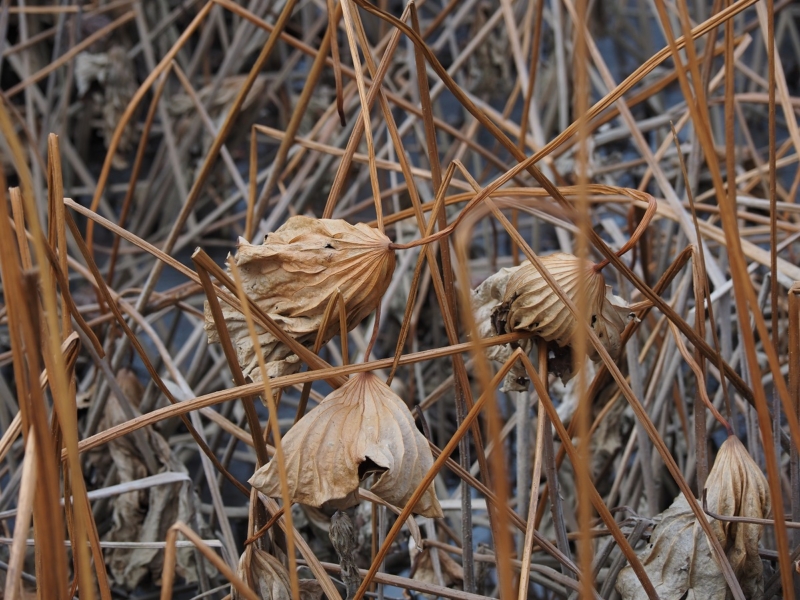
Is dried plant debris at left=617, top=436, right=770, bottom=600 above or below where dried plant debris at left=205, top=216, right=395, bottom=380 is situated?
below

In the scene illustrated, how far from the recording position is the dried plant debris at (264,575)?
1.65 ft

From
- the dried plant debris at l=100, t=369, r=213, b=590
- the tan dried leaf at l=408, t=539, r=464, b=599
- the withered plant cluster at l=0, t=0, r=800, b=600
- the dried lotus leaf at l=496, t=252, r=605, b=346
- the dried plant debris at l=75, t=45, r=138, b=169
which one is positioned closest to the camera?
the withered plant cluster at l=0, t=0, r=800, b=600

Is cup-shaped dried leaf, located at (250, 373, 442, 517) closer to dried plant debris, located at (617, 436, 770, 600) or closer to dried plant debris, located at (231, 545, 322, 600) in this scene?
dried plant debris, located at (231, 545, 322, 600)

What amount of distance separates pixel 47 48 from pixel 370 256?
1.51m

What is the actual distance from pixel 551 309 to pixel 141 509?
68cm

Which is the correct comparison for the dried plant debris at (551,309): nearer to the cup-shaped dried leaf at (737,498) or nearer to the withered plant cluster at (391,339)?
the withered plant cluster at (391,339)

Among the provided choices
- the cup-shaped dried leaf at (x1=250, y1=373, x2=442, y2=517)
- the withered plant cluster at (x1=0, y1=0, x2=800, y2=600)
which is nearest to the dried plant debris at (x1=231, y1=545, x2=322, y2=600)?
the withered plant cluster at (x1=0, y1=0, x2=800, y2=600)

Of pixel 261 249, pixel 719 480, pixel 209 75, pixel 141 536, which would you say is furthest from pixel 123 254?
pixel 719 480

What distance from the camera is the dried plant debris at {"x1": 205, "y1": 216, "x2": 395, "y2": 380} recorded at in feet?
1.47

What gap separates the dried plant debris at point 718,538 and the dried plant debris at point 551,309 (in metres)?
0.12

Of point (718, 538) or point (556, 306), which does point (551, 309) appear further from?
point (718, 538)

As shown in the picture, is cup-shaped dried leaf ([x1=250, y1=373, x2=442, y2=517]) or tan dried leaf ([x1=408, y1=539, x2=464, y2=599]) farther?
tan dried leaf ([x1=408, y1=539, x2=464, y2=599])

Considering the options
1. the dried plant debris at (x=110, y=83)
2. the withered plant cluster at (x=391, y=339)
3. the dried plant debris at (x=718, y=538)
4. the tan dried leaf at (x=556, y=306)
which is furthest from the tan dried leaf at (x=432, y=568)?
the dried plant debris at (x=110, y=83)

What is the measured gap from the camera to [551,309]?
47 centimetres
